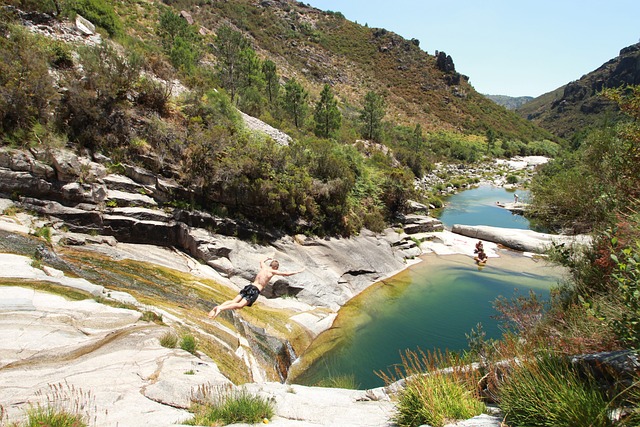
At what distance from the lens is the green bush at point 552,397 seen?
9.87ft

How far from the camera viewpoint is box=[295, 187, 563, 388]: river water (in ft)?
36.8

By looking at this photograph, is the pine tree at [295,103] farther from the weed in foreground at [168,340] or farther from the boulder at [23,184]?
the weed in foreground at [168,340]

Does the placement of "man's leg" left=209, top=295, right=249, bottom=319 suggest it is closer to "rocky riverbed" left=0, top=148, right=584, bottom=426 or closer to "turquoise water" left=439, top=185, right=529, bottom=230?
"rocky riverbed" left=0, top=148, right=584, bottom=426

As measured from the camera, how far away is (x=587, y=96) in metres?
133

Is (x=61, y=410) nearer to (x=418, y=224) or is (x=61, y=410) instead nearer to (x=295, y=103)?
(x=418, y=224)

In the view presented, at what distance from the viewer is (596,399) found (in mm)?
3090

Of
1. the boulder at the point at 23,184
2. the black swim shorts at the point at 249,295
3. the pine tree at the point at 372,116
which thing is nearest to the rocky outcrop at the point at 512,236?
the black swim shorts at the point at 249,295

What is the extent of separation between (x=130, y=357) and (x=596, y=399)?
689cm

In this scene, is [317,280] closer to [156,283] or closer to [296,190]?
[296,190]

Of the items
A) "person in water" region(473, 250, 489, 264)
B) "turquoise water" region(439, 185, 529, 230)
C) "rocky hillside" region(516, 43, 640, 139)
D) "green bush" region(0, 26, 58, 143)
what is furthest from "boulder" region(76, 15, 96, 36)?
"rocky hillside" region(516, 43, 640, 139)

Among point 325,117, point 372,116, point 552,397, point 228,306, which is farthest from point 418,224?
point 372,116

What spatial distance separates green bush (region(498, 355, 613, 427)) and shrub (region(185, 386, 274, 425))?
317 cm

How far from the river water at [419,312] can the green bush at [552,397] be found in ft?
12.4

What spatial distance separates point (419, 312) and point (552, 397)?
1184cm
